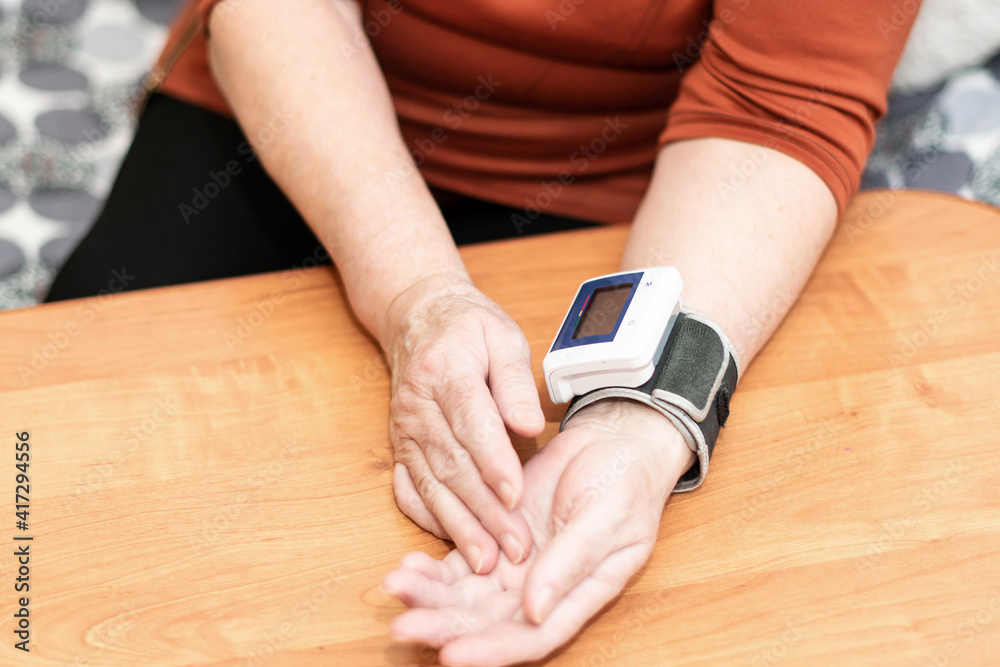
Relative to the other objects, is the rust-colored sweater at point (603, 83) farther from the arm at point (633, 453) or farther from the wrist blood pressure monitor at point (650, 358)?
the wrist blood pressure monitor at point (650, 358)

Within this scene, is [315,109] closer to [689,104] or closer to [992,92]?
[689,104]

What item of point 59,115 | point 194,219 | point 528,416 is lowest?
point 59,115

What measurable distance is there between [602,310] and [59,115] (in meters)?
1.19

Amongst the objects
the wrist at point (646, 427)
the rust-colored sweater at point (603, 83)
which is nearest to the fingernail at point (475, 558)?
the wrist at point (646, 427)

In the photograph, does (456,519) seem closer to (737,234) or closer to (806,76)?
(737,234)

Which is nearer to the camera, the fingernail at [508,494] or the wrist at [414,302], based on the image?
the fingernail at [508,494]

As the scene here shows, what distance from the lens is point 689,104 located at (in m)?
0.78

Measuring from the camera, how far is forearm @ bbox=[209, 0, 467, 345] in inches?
28.4

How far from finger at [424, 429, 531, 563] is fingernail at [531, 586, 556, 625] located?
46 millimetres

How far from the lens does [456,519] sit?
1.85 feet

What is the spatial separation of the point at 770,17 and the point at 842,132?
5.1 inches

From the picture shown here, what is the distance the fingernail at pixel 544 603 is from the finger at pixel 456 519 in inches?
2.3

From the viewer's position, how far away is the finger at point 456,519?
0.54 metres

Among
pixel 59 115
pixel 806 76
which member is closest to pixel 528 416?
pixel 806 76
